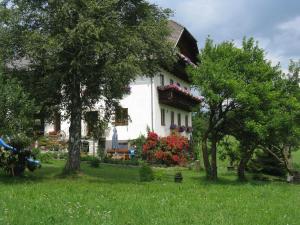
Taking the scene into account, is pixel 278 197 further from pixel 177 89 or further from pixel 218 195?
pixel 177 89

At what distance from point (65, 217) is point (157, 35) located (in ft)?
42.8

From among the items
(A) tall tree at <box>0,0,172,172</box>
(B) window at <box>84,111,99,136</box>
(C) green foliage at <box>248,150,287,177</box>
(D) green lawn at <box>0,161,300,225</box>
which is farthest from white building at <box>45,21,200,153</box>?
(D) green lawn at <box>0,161,300,225</box>

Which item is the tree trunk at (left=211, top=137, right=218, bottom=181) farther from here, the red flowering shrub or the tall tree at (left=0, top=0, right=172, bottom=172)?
the red flowering shrub

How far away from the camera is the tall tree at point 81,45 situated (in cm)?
1973

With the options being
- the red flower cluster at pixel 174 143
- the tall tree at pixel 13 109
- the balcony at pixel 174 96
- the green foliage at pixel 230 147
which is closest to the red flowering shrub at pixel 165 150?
the red flower cluster at pixel 174 143

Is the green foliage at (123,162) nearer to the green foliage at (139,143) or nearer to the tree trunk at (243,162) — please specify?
the green foliage at (139,143)

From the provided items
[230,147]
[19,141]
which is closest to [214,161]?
[230,147]

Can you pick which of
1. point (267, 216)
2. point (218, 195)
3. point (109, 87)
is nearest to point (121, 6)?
point (109, 87)

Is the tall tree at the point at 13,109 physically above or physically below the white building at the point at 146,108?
below

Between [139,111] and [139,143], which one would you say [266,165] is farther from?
[139,111]

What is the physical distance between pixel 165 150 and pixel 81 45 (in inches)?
716

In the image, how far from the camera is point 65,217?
9.86 meters

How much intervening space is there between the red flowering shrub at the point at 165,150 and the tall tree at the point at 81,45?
1447 centimetres

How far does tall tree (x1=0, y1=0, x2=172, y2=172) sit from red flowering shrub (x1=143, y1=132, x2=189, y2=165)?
Answer: 14.5 m
